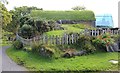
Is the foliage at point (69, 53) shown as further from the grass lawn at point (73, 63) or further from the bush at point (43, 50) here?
the bush at point (43, 50)

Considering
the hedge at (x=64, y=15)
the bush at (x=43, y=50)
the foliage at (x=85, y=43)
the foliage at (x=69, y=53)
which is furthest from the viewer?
the hedge at (x=64, y=15)

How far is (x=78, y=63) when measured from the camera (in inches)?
452

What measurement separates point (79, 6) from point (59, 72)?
108 feet

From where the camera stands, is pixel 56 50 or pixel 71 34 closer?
pixel 56 50

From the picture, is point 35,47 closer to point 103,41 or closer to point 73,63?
point 73,63

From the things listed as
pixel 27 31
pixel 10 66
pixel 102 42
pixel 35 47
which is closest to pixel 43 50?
pixel 35 47

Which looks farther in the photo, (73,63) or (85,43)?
(85,43)

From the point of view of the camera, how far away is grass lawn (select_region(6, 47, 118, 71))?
10789mm

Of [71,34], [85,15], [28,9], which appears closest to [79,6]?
[28,9]

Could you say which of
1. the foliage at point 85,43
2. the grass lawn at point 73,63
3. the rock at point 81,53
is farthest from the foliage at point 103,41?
the rock at point 81,53

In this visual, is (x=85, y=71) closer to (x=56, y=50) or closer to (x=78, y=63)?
(x=78, y=63)

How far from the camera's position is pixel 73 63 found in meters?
11.5

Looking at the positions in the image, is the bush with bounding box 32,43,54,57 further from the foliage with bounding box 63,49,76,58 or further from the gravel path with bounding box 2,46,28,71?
the gravel path with bounding box 2,46,28,71

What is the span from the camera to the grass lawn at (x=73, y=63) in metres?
10.8
